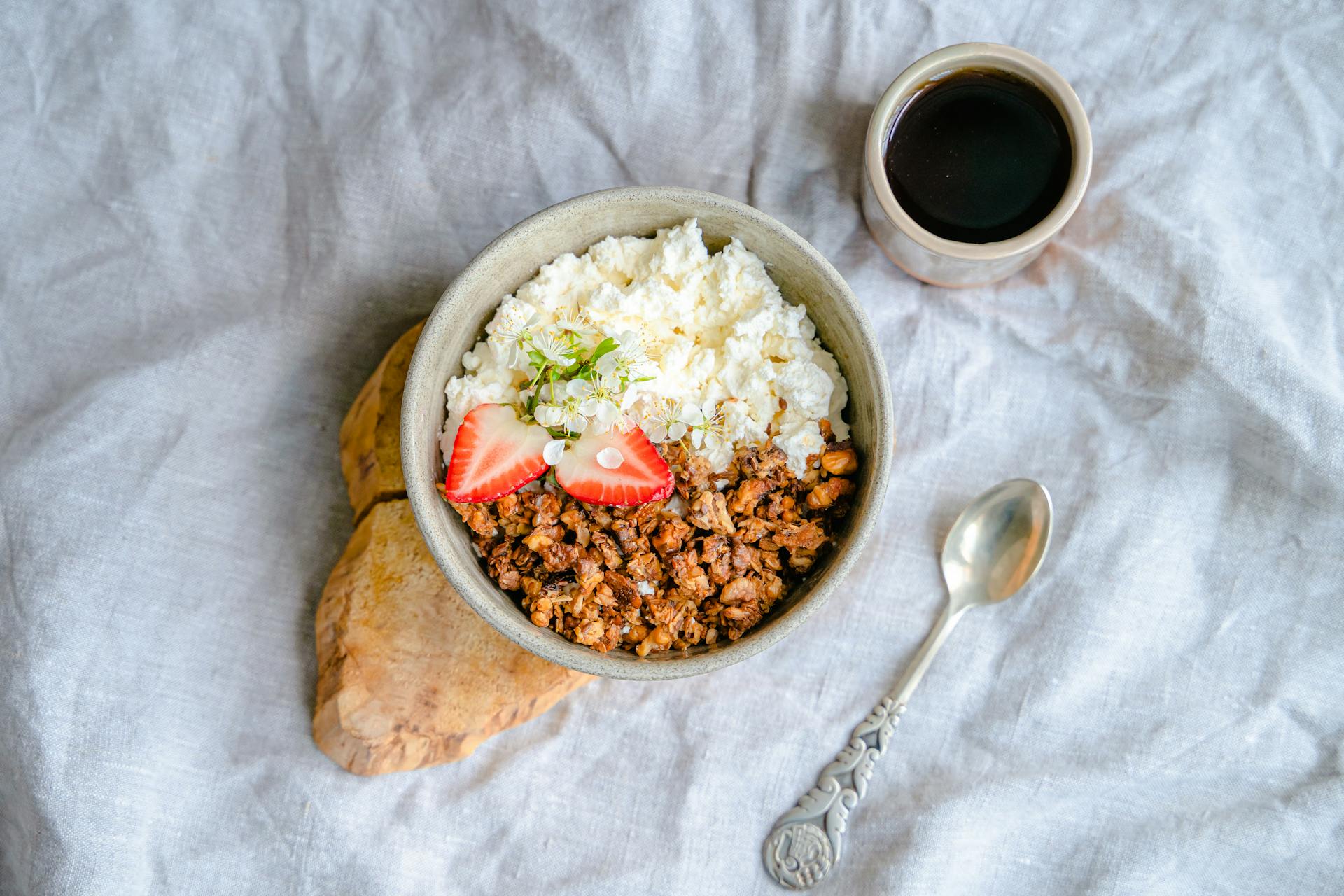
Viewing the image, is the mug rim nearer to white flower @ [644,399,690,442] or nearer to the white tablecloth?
the white tablecloth

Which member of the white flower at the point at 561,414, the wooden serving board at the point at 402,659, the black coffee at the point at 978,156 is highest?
the black coffee at the point at 978,156

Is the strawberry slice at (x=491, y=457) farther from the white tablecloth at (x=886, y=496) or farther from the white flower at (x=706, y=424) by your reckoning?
the white tablecloth at (x=886, y=496)

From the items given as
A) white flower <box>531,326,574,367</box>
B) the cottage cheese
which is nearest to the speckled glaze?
the cottage cheese

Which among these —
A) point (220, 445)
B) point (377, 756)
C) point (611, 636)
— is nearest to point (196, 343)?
point (220, 445)

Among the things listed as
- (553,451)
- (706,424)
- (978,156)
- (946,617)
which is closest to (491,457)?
(553,451)

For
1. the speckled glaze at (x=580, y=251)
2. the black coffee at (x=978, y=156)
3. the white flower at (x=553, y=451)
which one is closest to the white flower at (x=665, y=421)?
the white flower at (x=553, y=451)

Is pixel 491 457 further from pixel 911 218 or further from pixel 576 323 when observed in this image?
pixel 911 218

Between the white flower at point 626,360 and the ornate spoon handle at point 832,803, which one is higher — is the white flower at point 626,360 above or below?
above
